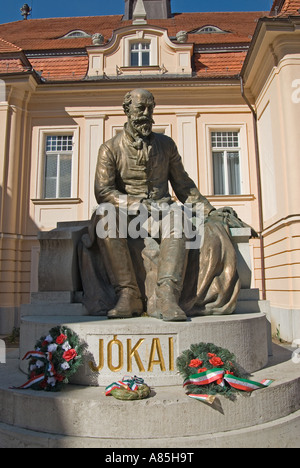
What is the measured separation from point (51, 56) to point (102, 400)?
47.0 ft

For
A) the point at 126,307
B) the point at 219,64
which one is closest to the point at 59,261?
the point at 126,307

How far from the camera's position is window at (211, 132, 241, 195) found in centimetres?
1308

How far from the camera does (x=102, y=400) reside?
238cm

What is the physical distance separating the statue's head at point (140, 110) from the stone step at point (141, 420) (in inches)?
96.9

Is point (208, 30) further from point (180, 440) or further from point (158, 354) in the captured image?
point (180, 440)

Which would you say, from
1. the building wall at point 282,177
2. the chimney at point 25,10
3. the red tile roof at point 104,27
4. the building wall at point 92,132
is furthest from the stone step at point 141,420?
the chimney at point 25,10

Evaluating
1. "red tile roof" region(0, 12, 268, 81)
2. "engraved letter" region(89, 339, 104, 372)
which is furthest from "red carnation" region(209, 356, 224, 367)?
"red tile roof" region(0, 12, 268, 81)

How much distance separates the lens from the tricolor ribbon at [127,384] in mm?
2465

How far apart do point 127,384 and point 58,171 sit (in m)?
11.5

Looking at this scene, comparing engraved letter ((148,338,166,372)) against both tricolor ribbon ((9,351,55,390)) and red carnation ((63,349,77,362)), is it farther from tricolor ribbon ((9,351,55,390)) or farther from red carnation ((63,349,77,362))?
tricolor ribbon ((9,351,55,390))

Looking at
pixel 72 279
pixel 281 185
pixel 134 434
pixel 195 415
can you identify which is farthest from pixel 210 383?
pixel 281 185

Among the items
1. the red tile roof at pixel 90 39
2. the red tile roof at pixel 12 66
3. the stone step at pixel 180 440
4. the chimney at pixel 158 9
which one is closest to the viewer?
the stone step at pixel 180 440

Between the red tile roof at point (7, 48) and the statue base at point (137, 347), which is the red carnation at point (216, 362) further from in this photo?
the red tile roof at point (7, 48)
